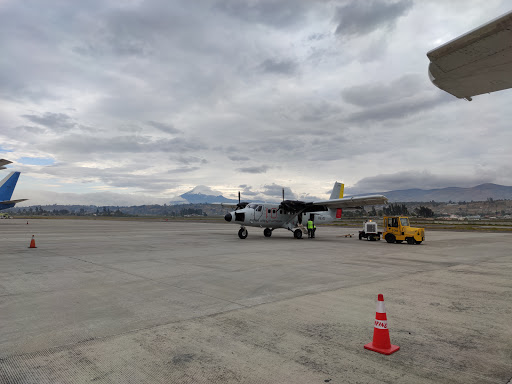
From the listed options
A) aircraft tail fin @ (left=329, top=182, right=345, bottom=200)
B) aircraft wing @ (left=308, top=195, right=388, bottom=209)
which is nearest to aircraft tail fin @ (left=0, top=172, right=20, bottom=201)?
aircraft wing @ (left=308, top=195, right=388, bottom=209)

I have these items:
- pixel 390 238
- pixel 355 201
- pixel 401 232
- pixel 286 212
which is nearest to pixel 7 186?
pixel 286 212

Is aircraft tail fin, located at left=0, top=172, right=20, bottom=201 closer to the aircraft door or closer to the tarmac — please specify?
the aircraft door

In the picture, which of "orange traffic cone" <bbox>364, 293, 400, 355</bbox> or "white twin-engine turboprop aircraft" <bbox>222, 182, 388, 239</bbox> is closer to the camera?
"orange traffic cone" <bbox>364, 293, 400, 355</bbox>

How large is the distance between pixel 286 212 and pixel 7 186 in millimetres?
38007

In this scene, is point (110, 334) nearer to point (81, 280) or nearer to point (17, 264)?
point (81, 280)

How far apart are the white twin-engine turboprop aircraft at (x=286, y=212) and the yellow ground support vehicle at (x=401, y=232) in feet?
5.87

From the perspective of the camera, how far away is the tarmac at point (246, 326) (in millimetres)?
3586

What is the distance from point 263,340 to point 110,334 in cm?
236

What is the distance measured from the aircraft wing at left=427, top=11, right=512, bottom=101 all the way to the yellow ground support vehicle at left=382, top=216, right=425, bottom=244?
20738mm

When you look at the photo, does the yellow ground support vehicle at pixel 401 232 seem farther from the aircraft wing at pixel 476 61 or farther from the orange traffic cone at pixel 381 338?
the aircraft wing at pixel 476 61

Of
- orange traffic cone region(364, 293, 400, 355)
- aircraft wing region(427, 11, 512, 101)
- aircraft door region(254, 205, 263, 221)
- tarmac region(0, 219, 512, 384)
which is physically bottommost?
tarmac region(0, 219, 512, 384)

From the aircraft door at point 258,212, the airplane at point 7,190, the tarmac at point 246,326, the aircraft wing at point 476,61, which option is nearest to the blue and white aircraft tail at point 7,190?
the airplane at point 7,190

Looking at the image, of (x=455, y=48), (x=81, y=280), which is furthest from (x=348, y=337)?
(x=81, y=280)

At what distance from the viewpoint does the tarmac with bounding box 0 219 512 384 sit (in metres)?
3.59
